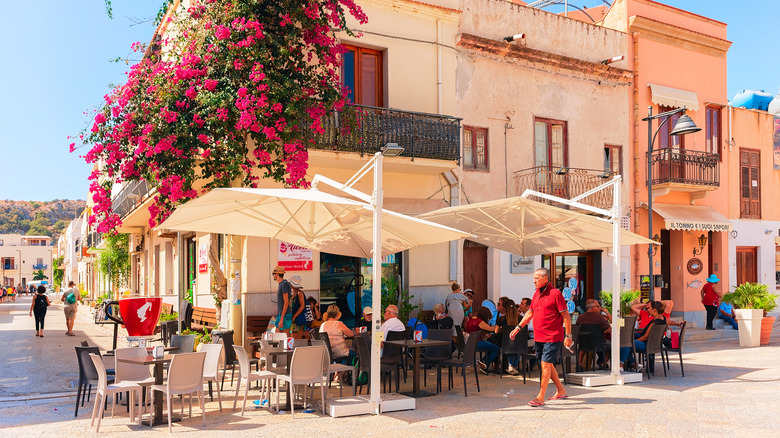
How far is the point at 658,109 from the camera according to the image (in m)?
20.4

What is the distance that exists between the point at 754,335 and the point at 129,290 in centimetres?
2382

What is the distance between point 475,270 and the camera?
17.1 meters

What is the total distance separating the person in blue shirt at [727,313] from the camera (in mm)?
20078

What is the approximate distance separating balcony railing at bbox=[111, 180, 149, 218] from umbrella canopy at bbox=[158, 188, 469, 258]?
802cm

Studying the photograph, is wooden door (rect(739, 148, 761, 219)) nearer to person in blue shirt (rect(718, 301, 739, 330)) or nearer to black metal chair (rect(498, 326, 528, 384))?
person in blue shirt (rect(718, 301, 739, 330))

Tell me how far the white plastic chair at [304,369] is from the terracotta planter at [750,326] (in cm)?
1199

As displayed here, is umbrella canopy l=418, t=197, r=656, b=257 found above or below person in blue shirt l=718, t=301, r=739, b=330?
above

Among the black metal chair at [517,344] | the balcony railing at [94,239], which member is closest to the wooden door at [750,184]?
the black metal chair at [517,344]

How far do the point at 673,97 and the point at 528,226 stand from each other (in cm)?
1054

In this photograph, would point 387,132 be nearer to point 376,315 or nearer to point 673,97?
point 376,315

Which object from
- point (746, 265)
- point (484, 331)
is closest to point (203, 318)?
point (484, 331)

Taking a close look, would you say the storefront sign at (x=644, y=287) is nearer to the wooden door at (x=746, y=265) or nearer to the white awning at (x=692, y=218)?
the white awning at (x=692, y=218)

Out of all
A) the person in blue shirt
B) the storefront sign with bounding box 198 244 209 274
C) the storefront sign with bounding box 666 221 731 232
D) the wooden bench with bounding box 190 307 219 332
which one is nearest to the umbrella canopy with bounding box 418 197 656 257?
the wooden bench with bounding box 190 307 219 332

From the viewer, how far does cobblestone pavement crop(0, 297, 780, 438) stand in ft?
25.3
